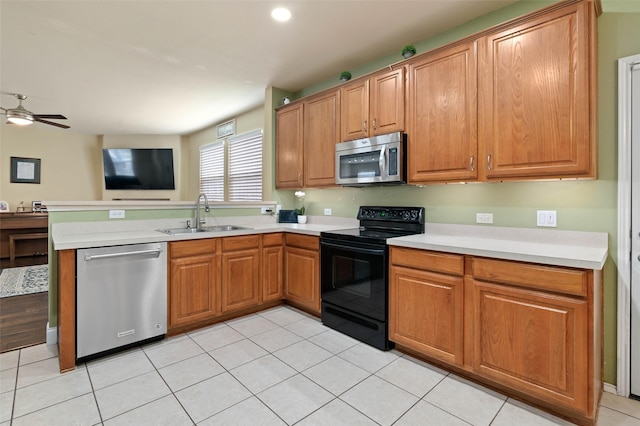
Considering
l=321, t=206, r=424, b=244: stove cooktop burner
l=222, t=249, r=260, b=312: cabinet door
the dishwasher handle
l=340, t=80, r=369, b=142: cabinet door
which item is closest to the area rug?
the dishwasher handle

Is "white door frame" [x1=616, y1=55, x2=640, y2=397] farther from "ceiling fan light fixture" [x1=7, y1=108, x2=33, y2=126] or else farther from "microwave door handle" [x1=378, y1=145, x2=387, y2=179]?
"ceiling fan light fixture" [x1=7, y1=108, x2=33, y2=126]

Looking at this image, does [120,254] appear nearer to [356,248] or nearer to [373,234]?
[356,248]

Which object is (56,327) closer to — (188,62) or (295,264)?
(295,264)

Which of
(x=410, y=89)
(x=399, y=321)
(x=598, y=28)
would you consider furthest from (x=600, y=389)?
(x=410, y=89)

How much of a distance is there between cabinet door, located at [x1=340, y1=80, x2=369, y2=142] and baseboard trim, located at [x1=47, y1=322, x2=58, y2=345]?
304cm

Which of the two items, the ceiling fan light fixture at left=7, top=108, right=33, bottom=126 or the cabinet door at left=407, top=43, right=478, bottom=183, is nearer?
the cabinet door at left=407, top=43, right=478, bottom=183

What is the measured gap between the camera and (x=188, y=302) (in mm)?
2812

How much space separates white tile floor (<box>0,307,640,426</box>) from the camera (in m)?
1.74

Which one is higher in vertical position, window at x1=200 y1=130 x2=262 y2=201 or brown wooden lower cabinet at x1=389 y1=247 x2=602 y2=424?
window at x1=200 y1=130 x2=262 y2=201

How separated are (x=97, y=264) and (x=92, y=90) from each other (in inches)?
124

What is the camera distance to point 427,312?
224cm

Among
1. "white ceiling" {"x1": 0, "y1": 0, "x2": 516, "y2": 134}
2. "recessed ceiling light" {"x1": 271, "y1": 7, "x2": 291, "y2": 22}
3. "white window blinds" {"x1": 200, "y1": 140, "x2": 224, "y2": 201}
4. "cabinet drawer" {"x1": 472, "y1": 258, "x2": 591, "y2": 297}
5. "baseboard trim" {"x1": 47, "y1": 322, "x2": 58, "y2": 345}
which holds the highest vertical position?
"white ceiling" {"x1": 0, "y1": 0, "x2": 516, "y2": 134}

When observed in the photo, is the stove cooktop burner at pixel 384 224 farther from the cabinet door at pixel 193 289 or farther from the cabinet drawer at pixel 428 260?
the cabinet door at pixel 193 289

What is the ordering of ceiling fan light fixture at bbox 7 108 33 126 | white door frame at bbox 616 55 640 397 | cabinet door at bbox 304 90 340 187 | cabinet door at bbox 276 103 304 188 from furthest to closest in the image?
1. ceiling fan light fixture at bbox 7 108 33 126
2. cabinet door at bbox 276 103 304 188
3. cabinet door at bbox 304 90 340 187
4. white door frame at bbox 616 55 640 397
